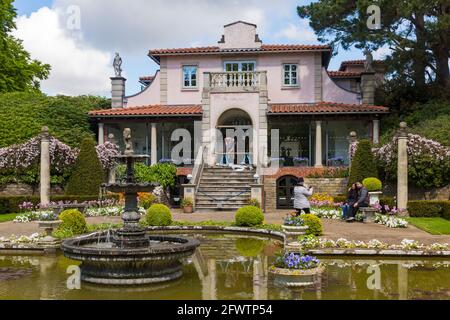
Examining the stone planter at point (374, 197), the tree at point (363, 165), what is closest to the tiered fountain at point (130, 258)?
the stone planter at point (374, 197)

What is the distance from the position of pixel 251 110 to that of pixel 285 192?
16.4 ft

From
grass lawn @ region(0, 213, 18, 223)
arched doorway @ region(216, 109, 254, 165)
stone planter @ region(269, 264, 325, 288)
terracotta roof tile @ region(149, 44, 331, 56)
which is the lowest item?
grass lawn @ region(0, 213, 18, 223)

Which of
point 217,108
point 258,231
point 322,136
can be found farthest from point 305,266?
point 322,136

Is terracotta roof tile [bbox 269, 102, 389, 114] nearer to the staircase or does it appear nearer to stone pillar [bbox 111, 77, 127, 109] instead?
the staircase

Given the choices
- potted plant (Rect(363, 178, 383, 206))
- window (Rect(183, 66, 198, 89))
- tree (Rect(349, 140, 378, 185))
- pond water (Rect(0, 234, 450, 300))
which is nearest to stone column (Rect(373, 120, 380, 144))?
tree (Rect(349, 140, 378, 185))

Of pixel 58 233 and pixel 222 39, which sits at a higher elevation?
pixel 222 39

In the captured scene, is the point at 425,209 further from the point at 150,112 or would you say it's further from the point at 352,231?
the point at 150,112

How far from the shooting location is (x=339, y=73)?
1313 inches

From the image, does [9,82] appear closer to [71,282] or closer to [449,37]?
[449,37]

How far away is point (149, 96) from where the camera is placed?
32.5m

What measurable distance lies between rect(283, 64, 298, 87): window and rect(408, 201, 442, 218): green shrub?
12926mm

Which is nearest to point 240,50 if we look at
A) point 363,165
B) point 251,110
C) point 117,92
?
point 251,110

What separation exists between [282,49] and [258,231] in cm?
1691

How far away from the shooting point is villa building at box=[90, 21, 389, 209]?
92.2 ft
